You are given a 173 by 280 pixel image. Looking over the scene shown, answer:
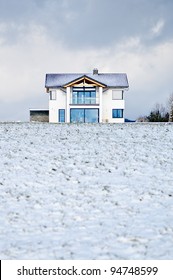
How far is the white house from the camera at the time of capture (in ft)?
135

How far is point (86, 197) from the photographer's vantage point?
7234 mm

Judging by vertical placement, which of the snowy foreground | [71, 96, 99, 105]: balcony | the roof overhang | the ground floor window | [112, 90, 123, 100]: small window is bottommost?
the snowy foreground

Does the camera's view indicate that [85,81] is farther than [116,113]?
No

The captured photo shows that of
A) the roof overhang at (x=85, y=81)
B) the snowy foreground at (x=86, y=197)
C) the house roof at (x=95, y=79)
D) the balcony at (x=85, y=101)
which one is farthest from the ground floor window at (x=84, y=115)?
the snowy foreground at (x=86, y=197)

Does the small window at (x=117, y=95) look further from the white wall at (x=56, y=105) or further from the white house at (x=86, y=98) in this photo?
the white wall at (x=56, y=105)

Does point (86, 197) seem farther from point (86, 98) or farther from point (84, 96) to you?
point (84, 96)

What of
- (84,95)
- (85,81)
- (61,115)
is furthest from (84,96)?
(61,115)

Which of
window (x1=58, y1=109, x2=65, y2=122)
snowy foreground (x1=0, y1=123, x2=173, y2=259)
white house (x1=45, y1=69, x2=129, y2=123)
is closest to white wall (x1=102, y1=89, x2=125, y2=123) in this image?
white house (x1=45, y1=69, x2=129, y2=123)

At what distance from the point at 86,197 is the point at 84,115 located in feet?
111

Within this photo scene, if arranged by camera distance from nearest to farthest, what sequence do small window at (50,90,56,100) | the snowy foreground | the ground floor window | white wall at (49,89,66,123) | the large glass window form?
the snowy foreground, the ground floor window, the large glass window, white wall at (49,89,66,123), small window at (50,90,56,100)

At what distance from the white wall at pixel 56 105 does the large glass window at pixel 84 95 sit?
1433 millimetres

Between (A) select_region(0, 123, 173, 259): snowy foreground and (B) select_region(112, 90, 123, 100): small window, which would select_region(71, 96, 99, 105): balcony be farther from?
(A) select_region(0, 123, 173, 259): snowy foreground

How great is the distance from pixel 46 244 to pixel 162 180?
352cm
